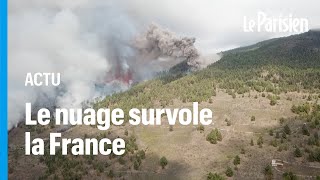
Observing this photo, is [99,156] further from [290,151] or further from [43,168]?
[290,151]

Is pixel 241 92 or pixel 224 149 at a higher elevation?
pixel 241 92

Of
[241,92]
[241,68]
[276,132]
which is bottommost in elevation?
[276,132]

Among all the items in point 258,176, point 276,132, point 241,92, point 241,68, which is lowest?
point 258,176

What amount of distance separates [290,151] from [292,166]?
19.5 ft

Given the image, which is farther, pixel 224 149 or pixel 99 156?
pixel 99 156

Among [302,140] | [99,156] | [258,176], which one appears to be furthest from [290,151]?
[99,156]

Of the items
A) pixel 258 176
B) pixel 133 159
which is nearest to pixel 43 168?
pixel 133 159

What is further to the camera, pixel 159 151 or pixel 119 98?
pixel 119 98

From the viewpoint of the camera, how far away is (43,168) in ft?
311

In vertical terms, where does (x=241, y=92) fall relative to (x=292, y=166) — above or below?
above

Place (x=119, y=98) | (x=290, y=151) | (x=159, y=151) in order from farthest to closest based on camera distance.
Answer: (x=119, y=98), (x=159, y=151), (x=290, y=151)

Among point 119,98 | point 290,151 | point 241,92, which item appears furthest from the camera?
point 119,98

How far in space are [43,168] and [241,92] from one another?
61.8 m

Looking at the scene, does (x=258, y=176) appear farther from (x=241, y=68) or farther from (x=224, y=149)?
(x=241, y=68)
